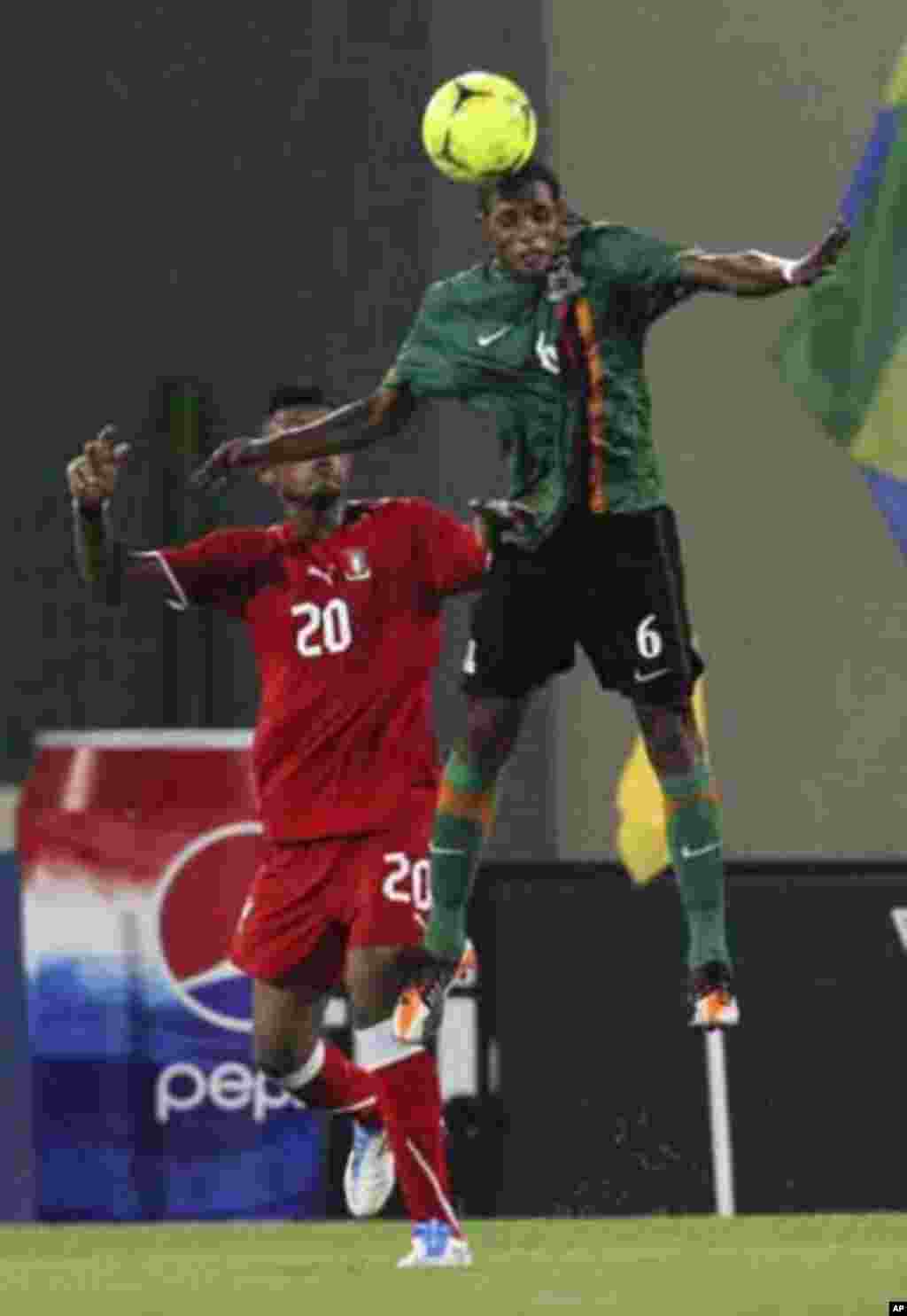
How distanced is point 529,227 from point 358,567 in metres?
1.24

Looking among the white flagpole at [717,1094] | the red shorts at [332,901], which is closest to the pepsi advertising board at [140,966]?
the white flagpole at [717,1094]

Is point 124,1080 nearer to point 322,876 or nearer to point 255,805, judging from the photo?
point 255,805

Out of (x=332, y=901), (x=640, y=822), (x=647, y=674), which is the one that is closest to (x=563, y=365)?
(x=647, y=674)

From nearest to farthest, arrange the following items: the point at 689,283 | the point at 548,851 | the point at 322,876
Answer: the point at 689,283
the point at 322,876
the point at 548,851

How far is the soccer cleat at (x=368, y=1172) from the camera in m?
14.7

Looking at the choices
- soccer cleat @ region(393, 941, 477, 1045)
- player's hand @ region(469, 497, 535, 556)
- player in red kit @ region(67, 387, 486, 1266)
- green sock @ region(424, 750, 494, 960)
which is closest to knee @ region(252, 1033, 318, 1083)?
player in red kit @ region(67, 387, 486, 1266)

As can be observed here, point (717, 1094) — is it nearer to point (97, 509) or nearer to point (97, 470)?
point (97, 509)

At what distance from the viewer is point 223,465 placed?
43.6ft

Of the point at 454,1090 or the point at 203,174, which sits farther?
the point at 203,174

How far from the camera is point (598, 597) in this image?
1345 cm

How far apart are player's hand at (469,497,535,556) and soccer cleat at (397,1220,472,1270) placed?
1.48m

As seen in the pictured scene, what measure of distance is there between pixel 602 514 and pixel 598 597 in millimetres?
195

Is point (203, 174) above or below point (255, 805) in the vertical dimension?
above

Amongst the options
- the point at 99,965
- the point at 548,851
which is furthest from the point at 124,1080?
the point at 548,851
